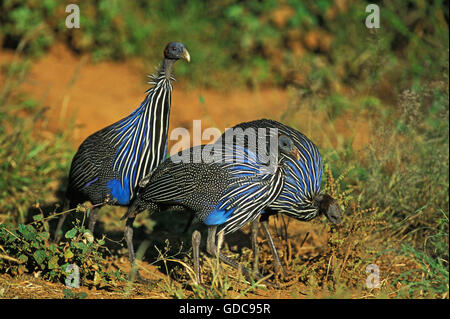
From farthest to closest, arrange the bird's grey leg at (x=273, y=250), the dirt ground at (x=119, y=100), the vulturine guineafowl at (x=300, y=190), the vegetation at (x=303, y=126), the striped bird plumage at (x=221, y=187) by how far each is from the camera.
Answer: the dirt ground at (x=119, y=100) → the bird's grey leg at (x=273, y=250) → the vulturine guineafowl at (x=300, y=190) → the vegetation at (x=303, y=126) → the striped bird plumage at (x=221, y=187)

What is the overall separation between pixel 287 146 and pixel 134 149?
92 cm

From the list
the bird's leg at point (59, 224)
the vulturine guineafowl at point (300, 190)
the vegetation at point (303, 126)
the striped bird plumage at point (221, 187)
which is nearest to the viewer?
the striped bird plumage at point (221, 187)

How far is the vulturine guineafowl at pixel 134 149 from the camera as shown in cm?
398

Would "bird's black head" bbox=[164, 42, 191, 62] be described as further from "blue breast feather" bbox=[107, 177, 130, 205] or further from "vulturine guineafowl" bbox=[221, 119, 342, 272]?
"blue breast feather" bbox=[107, 177, 130, 205]

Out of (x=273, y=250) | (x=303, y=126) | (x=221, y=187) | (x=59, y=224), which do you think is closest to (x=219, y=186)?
(x=221, y=187)

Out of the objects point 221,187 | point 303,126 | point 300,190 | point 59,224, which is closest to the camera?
point 221,187

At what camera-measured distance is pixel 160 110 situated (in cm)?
398

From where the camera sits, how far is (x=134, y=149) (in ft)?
13.1

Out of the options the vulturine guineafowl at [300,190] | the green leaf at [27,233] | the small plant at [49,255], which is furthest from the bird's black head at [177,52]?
the green leaf at [27,233]

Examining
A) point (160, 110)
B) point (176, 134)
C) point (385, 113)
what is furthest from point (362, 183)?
point (176, 134)

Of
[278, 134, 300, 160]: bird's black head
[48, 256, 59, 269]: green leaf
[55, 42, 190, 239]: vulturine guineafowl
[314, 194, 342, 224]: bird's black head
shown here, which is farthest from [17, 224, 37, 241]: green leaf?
[314, 194, 342, 224]: bird's black head

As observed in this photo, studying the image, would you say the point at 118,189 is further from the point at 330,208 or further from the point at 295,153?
the point at 330,208

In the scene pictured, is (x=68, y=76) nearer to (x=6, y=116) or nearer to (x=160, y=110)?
(x=6, y=116)

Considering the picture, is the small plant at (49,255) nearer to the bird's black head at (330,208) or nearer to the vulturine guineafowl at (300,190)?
the vulturine guineafowl at (300,190)
